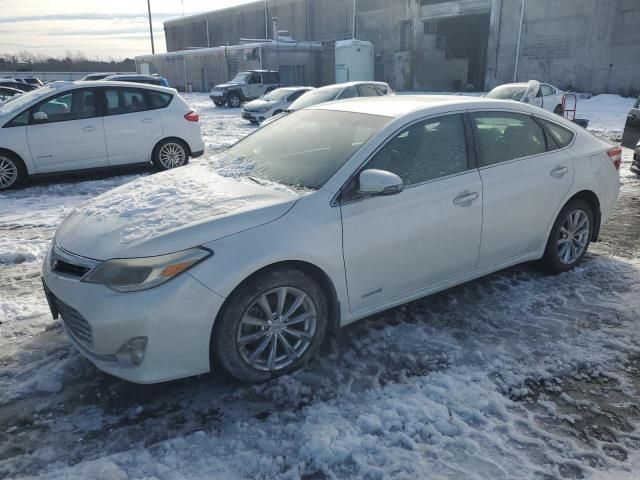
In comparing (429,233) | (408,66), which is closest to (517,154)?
(429,233)

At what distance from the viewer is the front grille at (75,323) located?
274cm

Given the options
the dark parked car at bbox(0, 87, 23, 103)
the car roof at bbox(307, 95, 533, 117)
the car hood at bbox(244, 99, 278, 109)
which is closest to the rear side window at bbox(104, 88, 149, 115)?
the car roof at bbox(307, 95, 533, 117)

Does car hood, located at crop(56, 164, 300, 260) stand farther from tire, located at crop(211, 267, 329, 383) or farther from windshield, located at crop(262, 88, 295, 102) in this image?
windshield, located at crop(262, 88, 295, 102)

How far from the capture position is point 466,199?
11.8 ft

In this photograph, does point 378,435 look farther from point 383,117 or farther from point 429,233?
point 383,117

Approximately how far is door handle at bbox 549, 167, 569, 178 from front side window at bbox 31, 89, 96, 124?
23.7 feet

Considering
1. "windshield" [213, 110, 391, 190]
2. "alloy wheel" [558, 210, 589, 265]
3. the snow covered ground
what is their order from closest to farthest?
the snow covered ground < "windshield" [213, 110, 391, 190] < "alloy wheel" [558, 210, 589, 265]

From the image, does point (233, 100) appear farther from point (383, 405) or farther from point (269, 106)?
point (383, 405)

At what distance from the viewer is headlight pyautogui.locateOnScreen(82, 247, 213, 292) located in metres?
2.62

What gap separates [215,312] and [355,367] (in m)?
1.02

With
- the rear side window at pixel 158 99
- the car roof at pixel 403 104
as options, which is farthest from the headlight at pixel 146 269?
the rear side window at pixel 158 99

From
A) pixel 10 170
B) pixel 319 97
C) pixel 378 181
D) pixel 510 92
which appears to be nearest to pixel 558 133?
pixel 378 181

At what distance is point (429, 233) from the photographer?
3.43m

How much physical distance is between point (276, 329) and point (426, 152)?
1634 millimetres
